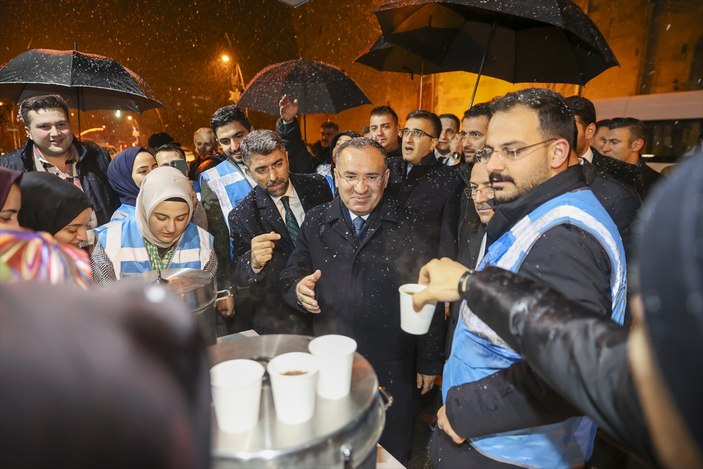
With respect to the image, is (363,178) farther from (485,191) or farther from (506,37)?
(506,37)

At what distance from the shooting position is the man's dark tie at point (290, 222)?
3404 mm

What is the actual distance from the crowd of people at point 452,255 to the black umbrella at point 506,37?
58cm

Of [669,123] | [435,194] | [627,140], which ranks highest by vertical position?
[669,123]

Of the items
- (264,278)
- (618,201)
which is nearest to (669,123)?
(618,201)

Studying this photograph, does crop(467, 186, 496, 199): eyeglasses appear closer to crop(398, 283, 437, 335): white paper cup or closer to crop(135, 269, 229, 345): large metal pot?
crop(398, 283, 437, 335): white paper cup

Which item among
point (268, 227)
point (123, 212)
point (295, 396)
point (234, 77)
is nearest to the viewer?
point (295, 396)

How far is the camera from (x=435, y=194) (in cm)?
406

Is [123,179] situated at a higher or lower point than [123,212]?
higher

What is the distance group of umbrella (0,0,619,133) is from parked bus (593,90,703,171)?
5915 millimetres

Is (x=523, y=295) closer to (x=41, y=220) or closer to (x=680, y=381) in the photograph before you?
(x=680, y=381)

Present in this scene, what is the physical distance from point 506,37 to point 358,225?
2.52 metres

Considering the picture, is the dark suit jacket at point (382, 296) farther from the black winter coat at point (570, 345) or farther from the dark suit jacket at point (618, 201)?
Answer: the dark suit jacket at point (618, 201)

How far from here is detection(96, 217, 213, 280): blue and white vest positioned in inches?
111

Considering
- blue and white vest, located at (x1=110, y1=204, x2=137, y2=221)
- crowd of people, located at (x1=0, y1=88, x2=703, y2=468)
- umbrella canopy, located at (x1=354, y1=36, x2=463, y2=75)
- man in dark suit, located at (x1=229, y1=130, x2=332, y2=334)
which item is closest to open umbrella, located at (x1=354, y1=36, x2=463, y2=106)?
umbrella canopy, located at (x1=354, y1=36, x2=463, y2=75)
